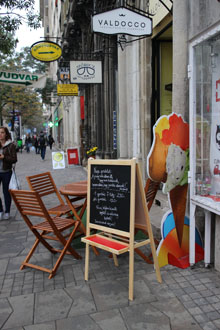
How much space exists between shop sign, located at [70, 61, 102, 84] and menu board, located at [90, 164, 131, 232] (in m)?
6.73

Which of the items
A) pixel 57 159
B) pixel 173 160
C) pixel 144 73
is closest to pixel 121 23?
pixel 144 73

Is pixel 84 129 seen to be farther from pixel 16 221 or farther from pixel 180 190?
pixel 180 190

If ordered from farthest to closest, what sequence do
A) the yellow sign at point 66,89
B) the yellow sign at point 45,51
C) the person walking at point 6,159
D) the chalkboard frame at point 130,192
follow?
the yellow sign at point 66,89, the yellow sign at point 45,51, the person walking at point 6,159, the chalkboard frame at point 130,192

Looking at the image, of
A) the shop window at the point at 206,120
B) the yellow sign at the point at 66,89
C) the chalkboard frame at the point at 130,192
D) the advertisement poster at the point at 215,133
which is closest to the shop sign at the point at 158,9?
the shop window at the point at 206,120

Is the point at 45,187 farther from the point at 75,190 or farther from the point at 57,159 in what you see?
the point at 57,159

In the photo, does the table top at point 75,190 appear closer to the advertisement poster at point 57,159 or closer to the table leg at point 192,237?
the table leg at point 192,237

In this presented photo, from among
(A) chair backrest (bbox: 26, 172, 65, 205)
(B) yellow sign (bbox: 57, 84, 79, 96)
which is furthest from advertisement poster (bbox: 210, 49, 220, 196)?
(B) yellow sign (bbox: 57, 84, 79, 96)

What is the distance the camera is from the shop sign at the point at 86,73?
9711 millimetres

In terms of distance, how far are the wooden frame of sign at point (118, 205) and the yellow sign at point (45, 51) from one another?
850 centimetres

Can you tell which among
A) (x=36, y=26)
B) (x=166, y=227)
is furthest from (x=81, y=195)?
(x=36, y=26)

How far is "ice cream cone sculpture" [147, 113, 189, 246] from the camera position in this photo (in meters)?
3.42

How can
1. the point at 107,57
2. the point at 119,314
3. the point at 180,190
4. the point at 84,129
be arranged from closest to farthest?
1. the point at 119,314
2. the point at 180,190
3. the point at 107,57
4. the point at 84,129

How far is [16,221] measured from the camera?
6.19 meters

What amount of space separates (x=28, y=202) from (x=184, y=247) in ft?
6.69
